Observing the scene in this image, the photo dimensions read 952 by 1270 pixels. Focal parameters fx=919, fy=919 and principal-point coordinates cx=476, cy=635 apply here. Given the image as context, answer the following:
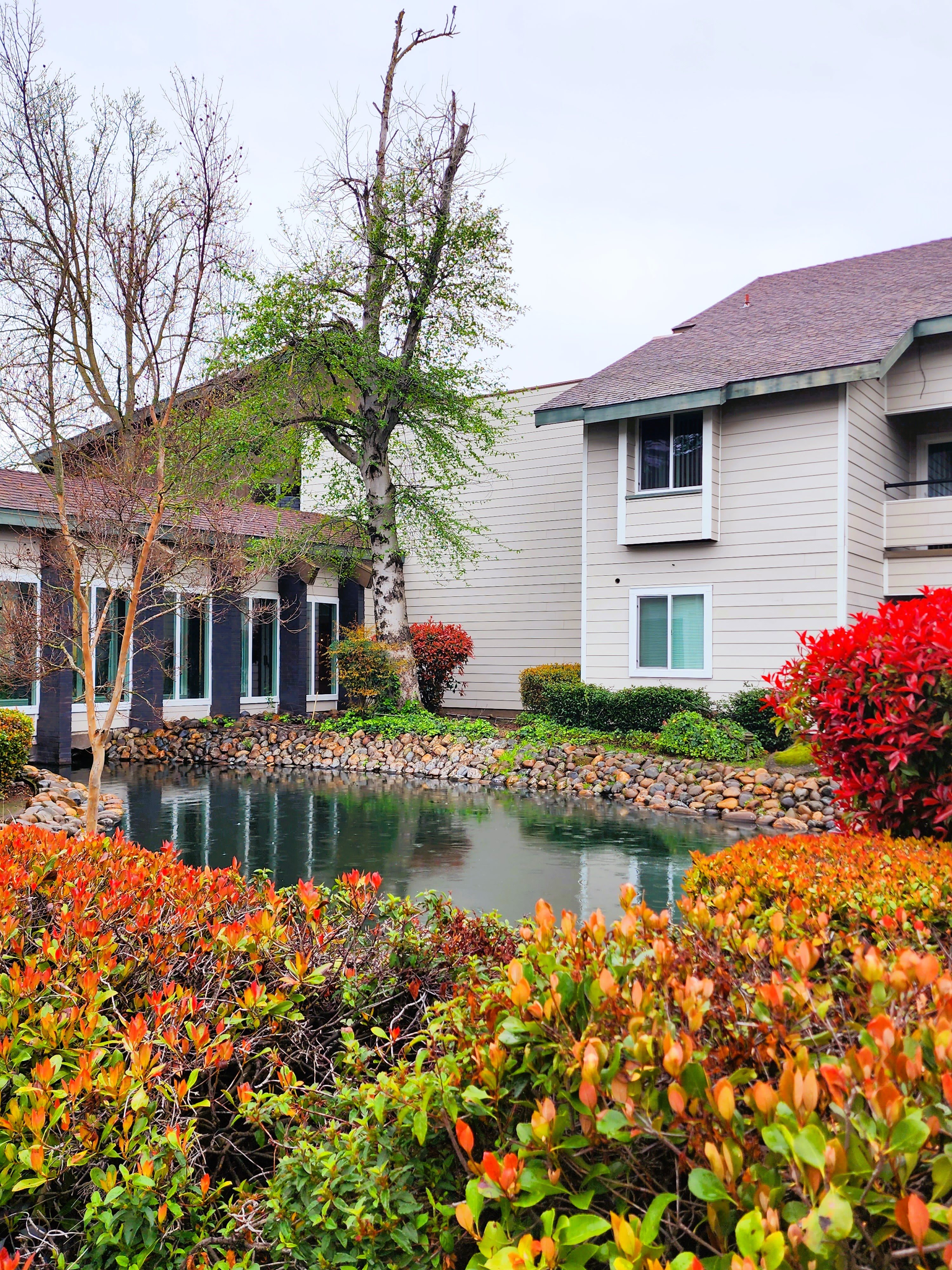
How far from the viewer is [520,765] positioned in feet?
43.1

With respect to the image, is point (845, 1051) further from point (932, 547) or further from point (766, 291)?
point (766, 291)

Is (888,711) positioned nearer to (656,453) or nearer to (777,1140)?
(777,1140)

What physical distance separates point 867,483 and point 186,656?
1198 cm

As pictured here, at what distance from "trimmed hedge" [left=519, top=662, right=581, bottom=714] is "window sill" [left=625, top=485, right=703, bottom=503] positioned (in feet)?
11.1

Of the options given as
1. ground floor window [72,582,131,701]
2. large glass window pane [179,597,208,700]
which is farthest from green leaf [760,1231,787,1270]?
large glass window pane [179,597,208,700]

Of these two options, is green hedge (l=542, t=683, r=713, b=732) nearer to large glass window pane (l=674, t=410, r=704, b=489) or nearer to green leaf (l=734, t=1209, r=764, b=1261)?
large glass window pane (l=674, t=410, r=704, b=489)

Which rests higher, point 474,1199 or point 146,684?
point 146,684

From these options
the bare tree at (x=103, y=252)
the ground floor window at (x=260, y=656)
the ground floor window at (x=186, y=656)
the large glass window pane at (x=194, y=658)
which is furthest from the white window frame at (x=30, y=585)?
the bare tree at (x=103, y=252)

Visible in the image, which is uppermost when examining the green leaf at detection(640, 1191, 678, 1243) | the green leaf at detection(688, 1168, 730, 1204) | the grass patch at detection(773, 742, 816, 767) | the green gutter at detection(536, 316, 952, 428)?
the green gutter at detection(536, 316, 952, 428)

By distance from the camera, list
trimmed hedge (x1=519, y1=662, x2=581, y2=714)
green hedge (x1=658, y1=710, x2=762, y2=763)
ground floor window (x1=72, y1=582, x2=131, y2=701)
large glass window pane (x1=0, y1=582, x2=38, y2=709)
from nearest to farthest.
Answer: large glass window pane (x1=0, y1=582, x2=38, y2=709)
green hedge (x1=658, y1=710, x2=762, y2=763)
ground floor window (x1=72, y1=582, x2=131, y2=701)
trimmed hedge (x1=519, y1=662, x2=581, y2=714)

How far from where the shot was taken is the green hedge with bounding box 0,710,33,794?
32.4 ft

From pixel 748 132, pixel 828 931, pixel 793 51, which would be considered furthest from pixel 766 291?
pixel 828 931

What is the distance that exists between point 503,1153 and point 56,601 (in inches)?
462

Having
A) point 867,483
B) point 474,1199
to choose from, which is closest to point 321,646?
point 867,483
